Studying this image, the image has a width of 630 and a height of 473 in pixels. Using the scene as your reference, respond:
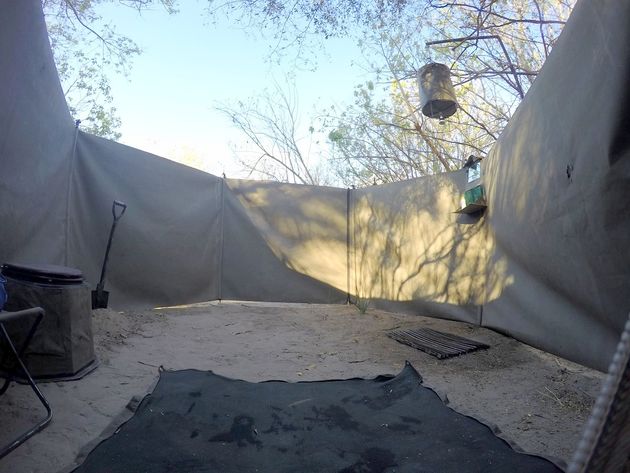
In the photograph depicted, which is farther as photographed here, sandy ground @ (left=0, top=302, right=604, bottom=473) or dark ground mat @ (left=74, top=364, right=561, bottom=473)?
sandy ground @ (left=0, top=302, right=604, bottom=473)

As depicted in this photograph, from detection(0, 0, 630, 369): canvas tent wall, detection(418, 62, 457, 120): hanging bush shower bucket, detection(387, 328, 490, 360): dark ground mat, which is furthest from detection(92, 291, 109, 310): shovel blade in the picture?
detection(418, 62, 457, 120): hanging bush shower bucket

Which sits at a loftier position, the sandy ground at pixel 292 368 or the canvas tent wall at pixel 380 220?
the canvas tent wall at pixel 380 220

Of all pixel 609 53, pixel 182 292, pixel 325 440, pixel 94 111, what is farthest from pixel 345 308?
pixel 94 111

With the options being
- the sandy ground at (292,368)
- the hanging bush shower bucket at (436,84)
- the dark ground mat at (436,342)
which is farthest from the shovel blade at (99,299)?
the hanging bush shower bucket at (436,84)

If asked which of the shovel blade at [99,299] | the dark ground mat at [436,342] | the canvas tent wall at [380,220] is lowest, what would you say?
the dark ground mat at [436,342]

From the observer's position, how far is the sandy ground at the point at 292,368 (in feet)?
5.96

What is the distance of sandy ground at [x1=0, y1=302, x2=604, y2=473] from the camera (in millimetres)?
1816

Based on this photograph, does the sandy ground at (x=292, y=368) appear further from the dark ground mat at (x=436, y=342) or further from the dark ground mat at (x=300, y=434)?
the dark ground mat at (x=300, y=434)

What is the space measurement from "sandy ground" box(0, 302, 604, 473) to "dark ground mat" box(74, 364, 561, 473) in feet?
0.58

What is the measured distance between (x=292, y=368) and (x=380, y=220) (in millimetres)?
2691

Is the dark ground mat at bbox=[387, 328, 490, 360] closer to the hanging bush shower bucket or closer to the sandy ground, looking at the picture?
the sandy ground

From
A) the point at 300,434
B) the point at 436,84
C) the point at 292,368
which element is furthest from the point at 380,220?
the point at 300,434

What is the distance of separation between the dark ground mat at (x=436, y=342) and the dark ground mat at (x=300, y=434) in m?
0.84

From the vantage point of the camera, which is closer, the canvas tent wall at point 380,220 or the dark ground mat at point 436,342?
the canvas tent wall at point 380,220
